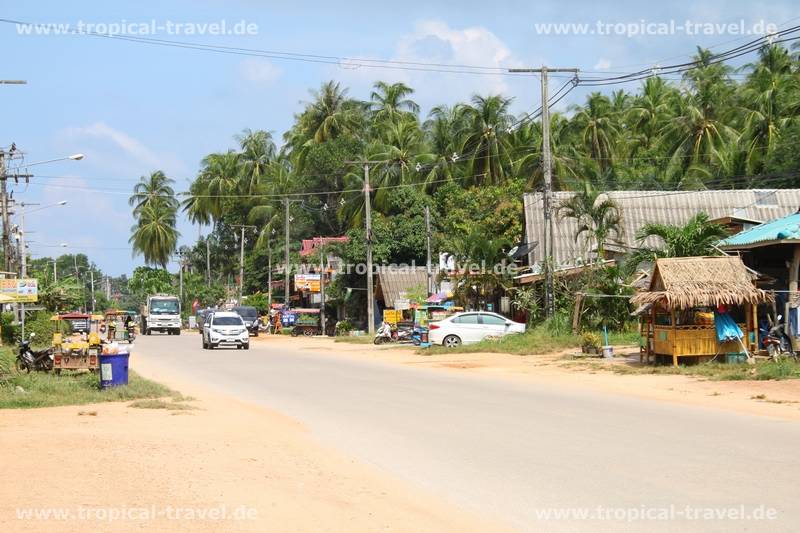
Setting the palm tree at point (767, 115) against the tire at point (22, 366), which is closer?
the tire at point (22, 366)

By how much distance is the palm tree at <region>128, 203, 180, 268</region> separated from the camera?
295 feet

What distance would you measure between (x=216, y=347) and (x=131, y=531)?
33824mm

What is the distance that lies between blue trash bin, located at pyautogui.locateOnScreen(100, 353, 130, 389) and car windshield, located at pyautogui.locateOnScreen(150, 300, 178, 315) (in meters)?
47.3

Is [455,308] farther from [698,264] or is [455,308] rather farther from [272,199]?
[272,199]

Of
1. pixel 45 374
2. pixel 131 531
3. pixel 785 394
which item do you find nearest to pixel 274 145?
pixel 45 374

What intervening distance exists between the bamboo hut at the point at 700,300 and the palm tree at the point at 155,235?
72.8 meters

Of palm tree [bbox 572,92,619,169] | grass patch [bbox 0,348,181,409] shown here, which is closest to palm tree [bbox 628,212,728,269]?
grass patch [bbox 0,348,181,409]

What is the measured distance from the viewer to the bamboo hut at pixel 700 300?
22.3 metres

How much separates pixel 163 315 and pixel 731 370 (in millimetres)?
49937

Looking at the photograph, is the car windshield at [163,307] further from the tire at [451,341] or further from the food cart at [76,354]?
the food cart at [76,354]

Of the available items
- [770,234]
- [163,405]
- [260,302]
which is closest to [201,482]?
[163,405]

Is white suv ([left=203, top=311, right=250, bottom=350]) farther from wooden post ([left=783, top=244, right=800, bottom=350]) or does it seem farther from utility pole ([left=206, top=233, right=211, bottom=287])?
utility pole ([left=206, top=233, right=211, bottom=287])

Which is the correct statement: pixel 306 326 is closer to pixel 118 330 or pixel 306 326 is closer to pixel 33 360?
pixel 118 330

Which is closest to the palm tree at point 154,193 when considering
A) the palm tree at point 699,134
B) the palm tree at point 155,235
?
the palm tree at point 155,235
